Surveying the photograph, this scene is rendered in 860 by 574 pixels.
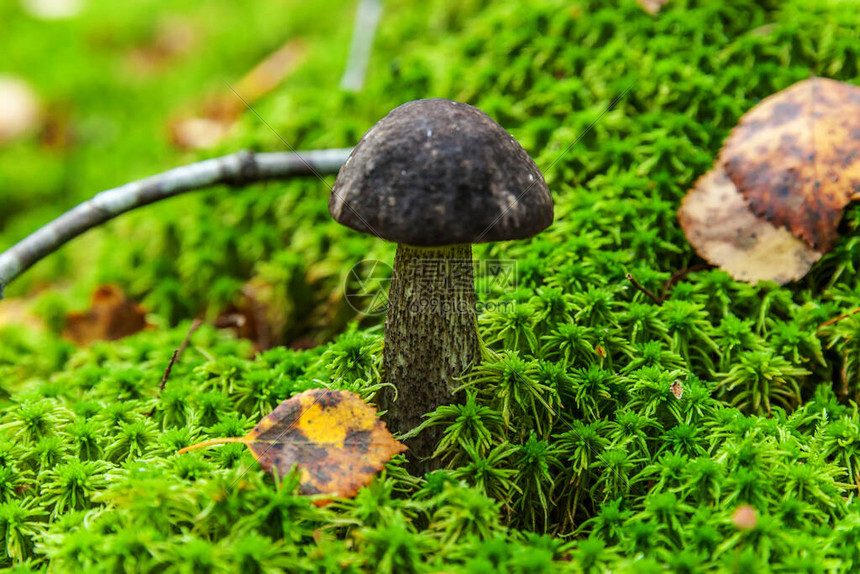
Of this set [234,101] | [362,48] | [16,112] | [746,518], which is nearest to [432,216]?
[746,518]

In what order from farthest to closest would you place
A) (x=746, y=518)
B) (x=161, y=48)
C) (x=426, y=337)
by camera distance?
(x=161, y=48)
(x=426, y=337)
(x=746, y=518)

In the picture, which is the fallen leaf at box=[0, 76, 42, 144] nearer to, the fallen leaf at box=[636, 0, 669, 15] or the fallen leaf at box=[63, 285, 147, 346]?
Answer: the fallen leaf at box=[63, 285, 147, 346]

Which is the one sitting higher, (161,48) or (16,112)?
(161,48)

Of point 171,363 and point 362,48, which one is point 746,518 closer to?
point 171,363

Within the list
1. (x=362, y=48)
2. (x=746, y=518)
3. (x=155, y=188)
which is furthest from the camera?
(x=362, y=48)

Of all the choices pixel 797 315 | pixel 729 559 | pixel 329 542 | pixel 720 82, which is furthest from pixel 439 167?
pixel 720 82

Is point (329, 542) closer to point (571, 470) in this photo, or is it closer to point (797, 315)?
point (571, 470)

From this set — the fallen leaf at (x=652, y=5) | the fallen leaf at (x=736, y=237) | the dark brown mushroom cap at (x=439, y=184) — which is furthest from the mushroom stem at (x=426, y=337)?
the fallen leaf at (x=652, y=5)
